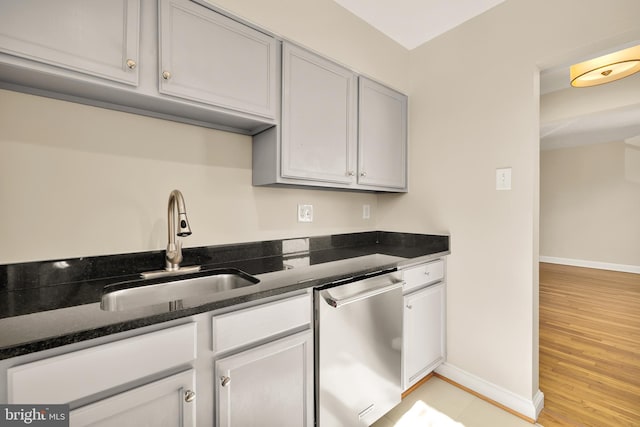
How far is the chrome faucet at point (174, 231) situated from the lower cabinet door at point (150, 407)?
59cm

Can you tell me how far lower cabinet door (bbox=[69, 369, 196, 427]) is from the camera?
29.0 inches

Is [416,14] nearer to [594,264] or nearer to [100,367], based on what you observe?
[100,367]

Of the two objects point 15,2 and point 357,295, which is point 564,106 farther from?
point 15,2

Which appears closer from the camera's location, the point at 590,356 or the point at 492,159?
the point at 492,159

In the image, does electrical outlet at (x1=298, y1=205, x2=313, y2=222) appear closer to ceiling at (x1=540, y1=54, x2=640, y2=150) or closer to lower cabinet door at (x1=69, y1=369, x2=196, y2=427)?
lower cabinet door at (x1=69, y1=369, x2=196, y2=427)

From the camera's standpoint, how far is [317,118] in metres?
1.66

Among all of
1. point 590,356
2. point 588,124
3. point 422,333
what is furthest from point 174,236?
point 588,124

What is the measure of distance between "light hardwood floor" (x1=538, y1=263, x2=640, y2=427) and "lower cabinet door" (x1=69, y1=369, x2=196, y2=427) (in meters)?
1.94

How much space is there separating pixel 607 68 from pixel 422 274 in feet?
7.41

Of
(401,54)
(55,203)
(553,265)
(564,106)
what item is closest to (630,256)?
(553,265)

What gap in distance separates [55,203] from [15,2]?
0.69 m

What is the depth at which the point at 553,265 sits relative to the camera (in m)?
5.88

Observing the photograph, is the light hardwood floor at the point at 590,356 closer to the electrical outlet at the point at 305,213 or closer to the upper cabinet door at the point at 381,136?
the upper cabinet door at the point at 381,136

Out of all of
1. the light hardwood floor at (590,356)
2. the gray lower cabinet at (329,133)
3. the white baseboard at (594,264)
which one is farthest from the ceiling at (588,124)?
the white baseboard at (594,264)
